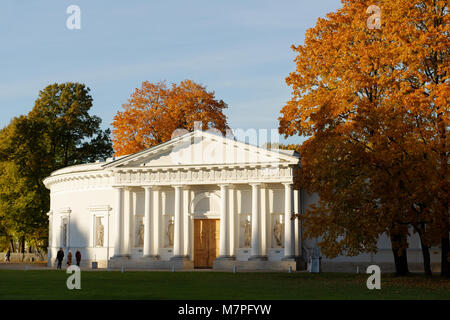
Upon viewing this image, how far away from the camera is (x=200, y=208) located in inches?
1841

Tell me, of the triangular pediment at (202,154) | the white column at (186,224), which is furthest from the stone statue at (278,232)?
the white column at (186,224)

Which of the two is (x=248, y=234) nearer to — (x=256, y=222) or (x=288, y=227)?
(x=256, y=222)

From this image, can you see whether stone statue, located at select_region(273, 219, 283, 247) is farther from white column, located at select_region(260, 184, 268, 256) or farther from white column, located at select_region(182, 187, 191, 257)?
white column, located at select_region(182, 187, 191, 257)

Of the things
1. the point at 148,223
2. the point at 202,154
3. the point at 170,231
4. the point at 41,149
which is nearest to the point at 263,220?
the point at 202,154

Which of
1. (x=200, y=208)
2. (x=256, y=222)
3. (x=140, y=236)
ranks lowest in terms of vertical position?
(x=140, y=236)

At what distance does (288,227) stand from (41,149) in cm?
3492

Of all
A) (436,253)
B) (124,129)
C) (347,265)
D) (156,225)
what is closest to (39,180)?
(124,129)

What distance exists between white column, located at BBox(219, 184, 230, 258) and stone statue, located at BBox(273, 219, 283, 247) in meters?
3.37

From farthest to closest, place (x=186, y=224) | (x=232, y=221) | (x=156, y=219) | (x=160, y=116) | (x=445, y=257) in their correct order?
(x=160, y=116), (x=156, y=219), (x=186, y=224), (x=232, y=221), (x=445, y=257)

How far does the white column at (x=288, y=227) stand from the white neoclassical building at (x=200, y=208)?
0.07 m

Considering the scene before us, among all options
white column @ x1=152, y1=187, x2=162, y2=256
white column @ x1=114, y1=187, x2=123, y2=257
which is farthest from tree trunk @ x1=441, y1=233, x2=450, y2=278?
white column @ x1=114, y1=187, x2=123, y2=257

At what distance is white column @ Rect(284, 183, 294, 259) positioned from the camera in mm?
42706

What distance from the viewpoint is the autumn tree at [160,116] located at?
63781 millimetres
